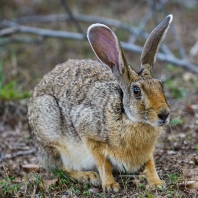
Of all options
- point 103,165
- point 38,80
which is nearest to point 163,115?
point 103,165

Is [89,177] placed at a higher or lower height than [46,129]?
lower

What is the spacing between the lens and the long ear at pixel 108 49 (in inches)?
199

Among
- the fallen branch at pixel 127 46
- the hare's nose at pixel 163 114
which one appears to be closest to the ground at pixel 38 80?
the fallen branch at pixel 127 46

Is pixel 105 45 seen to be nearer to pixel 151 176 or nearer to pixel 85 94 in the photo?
pixel 85 94

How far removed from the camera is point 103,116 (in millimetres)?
5227

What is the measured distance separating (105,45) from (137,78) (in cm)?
53

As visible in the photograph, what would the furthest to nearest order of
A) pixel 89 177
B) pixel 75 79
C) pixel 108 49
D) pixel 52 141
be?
pixel 75 79
pixel 52 141
pixel 89 177
pixel 108 49

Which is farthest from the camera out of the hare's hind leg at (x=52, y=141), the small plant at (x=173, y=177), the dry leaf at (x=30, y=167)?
the dry leaf at (x=30, y=167)

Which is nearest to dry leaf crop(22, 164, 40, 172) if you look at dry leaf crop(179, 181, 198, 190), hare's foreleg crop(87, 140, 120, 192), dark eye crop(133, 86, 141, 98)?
hare's foreleg crop(87, 140, 120, 192)

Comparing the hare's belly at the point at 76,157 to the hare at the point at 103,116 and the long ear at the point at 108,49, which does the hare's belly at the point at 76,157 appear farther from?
the long ear at the point at 108,49

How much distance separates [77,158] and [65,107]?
65 centimetres

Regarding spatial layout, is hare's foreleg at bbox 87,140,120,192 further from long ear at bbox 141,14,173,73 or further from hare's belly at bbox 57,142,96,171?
long ear at bbox 141,14,173,73

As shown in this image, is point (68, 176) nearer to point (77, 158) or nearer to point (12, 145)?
point (77, 158)

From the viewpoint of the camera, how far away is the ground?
5162 millimetres
